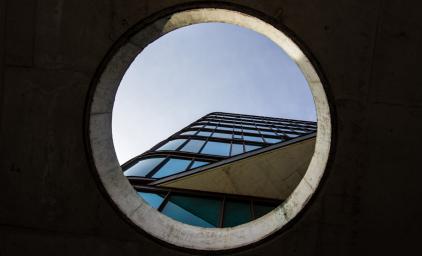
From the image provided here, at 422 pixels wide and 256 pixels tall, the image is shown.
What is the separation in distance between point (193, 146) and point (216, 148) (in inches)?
54.4

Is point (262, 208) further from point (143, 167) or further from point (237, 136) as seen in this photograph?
point (237, 136)

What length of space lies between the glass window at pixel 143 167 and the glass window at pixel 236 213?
4.02 metres

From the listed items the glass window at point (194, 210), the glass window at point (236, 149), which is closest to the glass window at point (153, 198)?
the glass window at point (194, 210)

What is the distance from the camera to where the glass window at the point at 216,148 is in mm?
13909

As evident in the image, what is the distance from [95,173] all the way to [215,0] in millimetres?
3307

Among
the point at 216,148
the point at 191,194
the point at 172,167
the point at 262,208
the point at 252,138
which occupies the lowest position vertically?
the point at 262,208

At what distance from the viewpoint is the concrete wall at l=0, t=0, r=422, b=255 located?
391 cm

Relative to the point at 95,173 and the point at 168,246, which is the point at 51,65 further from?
the point at 168,246

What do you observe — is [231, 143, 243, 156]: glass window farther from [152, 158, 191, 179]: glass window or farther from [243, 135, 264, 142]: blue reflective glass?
[152, 158, 191, 179]: glass window

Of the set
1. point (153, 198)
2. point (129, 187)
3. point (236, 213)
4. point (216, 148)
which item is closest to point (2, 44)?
point (129, 187)

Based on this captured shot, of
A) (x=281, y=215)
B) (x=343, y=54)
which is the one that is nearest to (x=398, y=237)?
(x=281, y=215)

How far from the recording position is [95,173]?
4.30 meters

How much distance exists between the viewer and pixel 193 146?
1523 cm

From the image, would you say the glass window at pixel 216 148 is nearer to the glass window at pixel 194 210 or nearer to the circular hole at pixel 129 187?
the glass window at pixel 194 210
